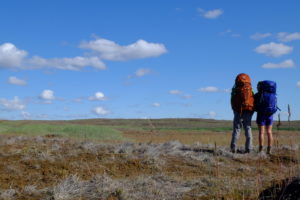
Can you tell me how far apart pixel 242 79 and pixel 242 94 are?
37 centimetres

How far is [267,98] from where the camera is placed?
1048cm

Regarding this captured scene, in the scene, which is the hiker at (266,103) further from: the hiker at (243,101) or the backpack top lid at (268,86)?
the hiker at (243,101)

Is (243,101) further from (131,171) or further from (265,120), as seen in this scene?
(131,171)

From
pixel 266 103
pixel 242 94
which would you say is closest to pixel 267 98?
pixel 266 103

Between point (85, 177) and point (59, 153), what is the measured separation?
74.9 inches

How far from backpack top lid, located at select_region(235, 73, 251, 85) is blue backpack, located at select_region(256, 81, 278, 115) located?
425mm

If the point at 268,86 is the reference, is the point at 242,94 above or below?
below

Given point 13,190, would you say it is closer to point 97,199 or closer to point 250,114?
point 97,199

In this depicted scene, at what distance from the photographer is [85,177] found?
7918 mm

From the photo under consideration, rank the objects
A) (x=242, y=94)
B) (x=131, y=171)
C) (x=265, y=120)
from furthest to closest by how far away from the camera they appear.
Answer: (x=265, y=120) < (x=242, y=94) < (x=131, y=171)

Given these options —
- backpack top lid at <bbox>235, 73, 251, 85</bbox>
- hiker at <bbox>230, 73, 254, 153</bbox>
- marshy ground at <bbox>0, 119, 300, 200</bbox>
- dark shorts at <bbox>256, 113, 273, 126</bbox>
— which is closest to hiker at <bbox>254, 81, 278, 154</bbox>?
dark shorts at <bbox>256, 113, 273, 126</bbox>

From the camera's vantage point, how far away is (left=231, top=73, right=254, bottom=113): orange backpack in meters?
10.3

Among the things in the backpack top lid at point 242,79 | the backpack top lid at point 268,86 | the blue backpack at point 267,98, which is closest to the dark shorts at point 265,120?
the blue backpack at point 267,98

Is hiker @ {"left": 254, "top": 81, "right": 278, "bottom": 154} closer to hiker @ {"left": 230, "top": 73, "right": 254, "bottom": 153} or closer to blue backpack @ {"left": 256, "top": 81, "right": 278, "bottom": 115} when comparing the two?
blue backpack @ {"left": 256, "top": 81, "right": 278, "bottom": 115}
